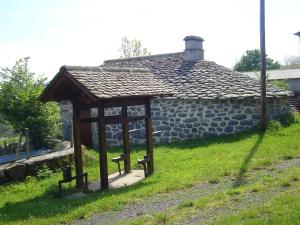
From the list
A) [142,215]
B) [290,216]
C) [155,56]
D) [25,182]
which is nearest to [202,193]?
[142,215]

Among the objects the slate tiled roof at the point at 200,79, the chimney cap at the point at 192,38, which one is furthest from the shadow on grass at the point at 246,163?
the chimney cap at the point at 192,38

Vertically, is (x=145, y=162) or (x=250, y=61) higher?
(x=250, y=61)

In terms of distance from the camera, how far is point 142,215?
24.6 feet

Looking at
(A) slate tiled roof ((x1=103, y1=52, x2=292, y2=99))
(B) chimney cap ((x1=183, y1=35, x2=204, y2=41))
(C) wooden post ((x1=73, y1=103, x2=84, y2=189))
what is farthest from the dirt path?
(B) chimney cap ((x1=183, y1=35, x2=204, y2=41))

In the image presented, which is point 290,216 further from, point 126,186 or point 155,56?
point 155,56

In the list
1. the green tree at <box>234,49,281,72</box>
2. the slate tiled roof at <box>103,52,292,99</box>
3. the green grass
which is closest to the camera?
the green grass

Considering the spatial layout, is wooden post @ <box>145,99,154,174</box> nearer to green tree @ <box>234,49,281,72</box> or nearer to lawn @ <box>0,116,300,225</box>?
lawn @ <box>0,116,300,225</box>

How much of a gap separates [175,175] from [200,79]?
31.0 ft

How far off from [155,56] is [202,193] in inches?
603

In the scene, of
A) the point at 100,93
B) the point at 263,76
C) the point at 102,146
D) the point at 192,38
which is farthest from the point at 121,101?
the point at 192,38

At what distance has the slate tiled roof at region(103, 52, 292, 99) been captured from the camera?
1780 cm

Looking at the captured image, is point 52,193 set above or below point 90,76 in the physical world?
below

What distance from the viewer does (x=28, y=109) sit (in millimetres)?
15969

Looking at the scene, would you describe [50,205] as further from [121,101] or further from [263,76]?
[263,76]
